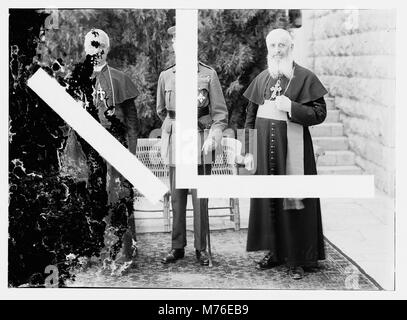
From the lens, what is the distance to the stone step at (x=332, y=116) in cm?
549

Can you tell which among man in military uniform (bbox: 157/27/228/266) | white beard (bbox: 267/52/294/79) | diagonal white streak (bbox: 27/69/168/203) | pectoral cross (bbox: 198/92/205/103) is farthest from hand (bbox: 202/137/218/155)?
white beard (bbox: 267/52/294/79)

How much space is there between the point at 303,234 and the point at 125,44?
181 centimetres

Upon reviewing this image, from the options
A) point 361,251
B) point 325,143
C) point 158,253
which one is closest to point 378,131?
point 325,143

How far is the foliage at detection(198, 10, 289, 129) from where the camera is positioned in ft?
17.9

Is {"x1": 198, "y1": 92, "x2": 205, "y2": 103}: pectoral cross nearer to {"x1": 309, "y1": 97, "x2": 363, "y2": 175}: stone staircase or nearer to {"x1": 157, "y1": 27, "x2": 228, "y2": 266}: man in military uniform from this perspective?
{"x1": 157, "y1": 27, "x2": 228, "y2": 266}: man in military uniform

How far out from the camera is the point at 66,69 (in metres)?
5.53

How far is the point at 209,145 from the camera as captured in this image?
5.53 meters

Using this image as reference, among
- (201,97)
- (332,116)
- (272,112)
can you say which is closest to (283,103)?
(272,112)

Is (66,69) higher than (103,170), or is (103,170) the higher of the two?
(66,69)

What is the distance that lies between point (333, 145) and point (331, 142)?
3cm

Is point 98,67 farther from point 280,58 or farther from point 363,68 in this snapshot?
point 363,68

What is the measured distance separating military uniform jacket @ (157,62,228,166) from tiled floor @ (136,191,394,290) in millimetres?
473
